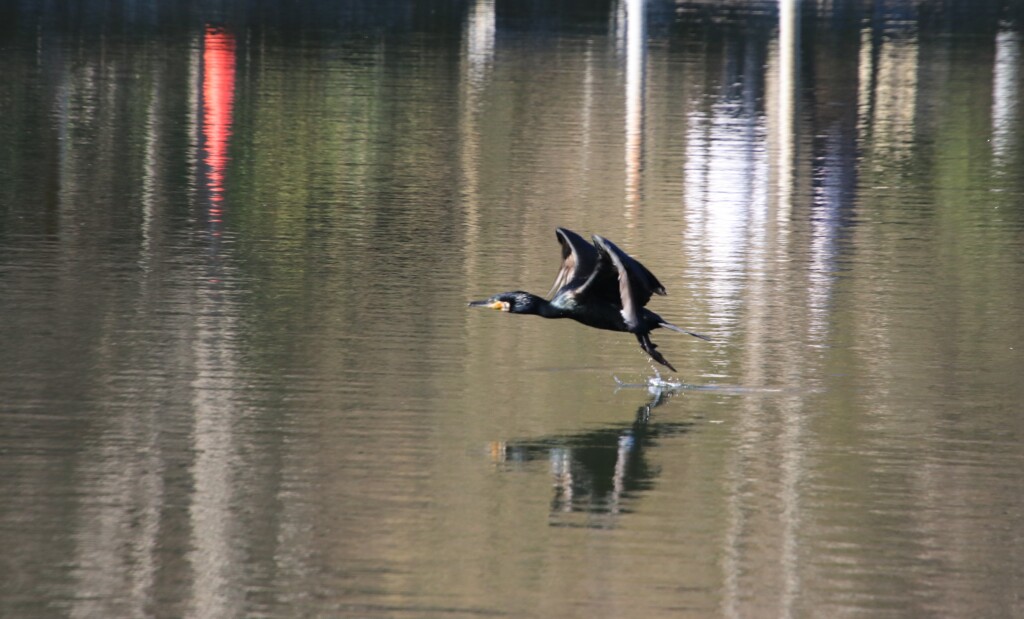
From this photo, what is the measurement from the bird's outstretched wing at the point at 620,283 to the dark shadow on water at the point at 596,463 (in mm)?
809

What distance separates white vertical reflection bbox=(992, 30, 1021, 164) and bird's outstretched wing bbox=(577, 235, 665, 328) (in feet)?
55.4

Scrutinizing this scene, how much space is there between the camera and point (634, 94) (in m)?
38.5

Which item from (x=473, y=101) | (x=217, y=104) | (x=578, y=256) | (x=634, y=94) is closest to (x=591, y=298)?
(x=578, y=256)

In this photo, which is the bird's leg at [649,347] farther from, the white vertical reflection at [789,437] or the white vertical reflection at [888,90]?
the white vertical reflection at [888,90]

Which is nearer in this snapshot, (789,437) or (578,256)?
(789,437)

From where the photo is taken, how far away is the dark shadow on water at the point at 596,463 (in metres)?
11.9

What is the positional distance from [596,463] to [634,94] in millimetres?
26115

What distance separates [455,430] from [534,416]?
75 cm

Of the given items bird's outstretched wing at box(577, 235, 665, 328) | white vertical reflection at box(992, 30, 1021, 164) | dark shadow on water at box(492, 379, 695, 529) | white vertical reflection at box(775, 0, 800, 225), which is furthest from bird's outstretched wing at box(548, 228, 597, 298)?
white vertical reflection at box(992, 30, 1021, 164)

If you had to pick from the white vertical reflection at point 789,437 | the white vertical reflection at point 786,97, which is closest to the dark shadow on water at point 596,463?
the white vertical reflection at point 789,437

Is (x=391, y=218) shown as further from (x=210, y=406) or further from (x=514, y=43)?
(x=514, y=43)

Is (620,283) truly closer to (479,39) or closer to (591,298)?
(591,298)

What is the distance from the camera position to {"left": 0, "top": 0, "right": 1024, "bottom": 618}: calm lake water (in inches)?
422

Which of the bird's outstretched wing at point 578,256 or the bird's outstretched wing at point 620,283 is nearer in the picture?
the bird's outstretched wing at point 620,283
